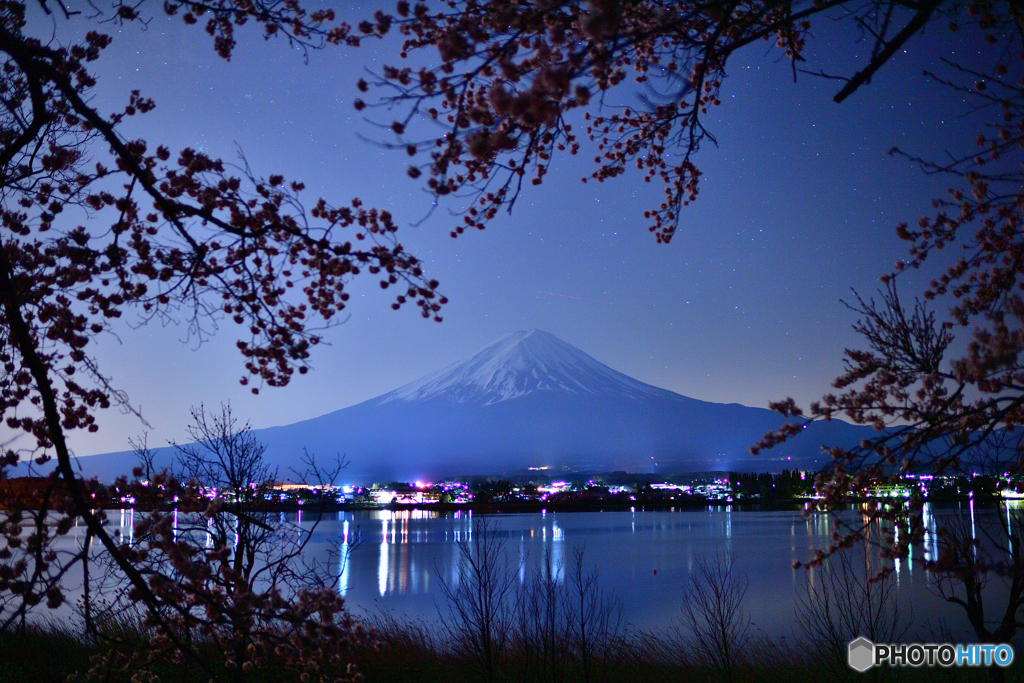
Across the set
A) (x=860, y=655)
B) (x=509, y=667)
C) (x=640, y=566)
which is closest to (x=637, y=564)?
(x=640, y=566)

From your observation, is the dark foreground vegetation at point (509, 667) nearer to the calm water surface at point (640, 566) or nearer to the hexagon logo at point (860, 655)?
the hexagon logo at point (860, 655)

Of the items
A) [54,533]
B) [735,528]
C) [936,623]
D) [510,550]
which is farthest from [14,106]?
[735,528]

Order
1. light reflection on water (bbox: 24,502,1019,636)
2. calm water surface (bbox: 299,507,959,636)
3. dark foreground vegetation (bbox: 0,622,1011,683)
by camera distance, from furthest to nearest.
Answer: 1. calm water surface (bbox: 299,507,959,636)
2. light reflection on water (bbox: 24,502,1019,636)
3. dark foreground vegetation (bbox: 0,622,1011,683)

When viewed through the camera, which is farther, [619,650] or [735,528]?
[735,528]

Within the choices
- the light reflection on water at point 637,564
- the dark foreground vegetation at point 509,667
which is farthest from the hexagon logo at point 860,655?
the light reflection on water at point 637,564

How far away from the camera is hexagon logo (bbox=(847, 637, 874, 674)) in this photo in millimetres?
6555

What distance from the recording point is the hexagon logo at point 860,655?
6.55m

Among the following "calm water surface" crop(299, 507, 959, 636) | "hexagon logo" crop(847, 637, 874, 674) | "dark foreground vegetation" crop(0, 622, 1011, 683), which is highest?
"hexagon logo" crop(847, 637, 874, 674)

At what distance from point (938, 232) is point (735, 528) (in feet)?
149

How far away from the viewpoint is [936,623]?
13.9 m

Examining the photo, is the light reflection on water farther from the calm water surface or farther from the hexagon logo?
the hexagon logo

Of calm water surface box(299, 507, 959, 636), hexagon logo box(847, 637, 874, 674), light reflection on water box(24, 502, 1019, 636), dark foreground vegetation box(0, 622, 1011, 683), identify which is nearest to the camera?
hexagon logo box(847, 637, 874, 674)

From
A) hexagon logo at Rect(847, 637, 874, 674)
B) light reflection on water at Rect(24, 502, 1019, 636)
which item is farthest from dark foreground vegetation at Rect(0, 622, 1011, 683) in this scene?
light reflection on water at Rect(24, 502, 1019, 636)

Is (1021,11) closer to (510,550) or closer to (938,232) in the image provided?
(938,232)
